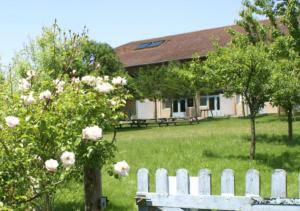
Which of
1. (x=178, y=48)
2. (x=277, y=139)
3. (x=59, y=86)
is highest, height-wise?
(x=178, y=48)

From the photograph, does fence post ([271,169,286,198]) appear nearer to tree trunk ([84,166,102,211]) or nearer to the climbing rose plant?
the climbing rose plant

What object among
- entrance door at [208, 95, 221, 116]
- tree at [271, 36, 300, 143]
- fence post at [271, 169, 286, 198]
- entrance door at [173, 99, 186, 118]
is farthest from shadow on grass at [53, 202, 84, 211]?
entrance door at [173, 99, 186, 118]

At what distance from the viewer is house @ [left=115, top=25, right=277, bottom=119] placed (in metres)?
41.1

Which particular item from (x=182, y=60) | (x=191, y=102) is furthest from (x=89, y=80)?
(x=191, y=102)

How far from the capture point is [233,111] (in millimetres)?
40781

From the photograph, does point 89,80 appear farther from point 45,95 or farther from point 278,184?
point 278,184

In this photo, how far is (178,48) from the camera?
148 feet

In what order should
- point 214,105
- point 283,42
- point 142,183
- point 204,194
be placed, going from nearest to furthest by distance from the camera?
point 204,194
point 142,183
point 283,42
point 214,105

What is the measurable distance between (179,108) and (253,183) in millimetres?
39834

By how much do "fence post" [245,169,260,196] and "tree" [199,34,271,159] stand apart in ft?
28.6

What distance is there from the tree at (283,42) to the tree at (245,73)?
36 centimetres

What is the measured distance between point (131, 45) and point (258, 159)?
42.6 m

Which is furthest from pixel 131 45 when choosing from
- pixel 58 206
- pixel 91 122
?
pixel 91 122

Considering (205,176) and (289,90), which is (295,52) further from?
(205,176)
